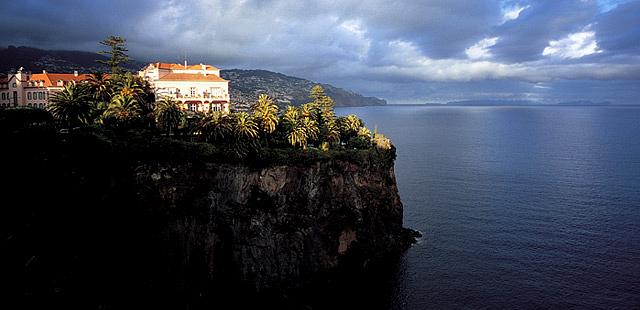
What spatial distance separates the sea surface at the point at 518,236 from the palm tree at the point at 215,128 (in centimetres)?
2614

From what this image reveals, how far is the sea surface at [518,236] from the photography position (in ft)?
186

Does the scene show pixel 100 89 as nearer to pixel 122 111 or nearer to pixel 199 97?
pixel 122 111

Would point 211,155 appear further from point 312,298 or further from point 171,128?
point 312,298

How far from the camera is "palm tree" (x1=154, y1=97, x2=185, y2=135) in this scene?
59250 mm

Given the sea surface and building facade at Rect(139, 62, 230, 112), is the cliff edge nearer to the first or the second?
the sea surface

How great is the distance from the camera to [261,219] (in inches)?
2277

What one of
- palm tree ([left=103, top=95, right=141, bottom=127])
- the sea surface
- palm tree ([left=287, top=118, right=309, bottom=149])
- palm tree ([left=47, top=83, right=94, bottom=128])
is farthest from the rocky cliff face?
palm tree ([left=47, top=83, right=94, bottom=128])

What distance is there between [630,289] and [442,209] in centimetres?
3722

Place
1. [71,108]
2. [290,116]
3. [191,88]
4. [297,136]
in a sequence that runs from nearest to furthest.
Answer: [71,108] → [297,136] → [290,116] → [191,88]

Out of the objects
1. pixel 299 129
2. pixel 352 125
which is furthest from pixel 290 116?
pixel 352 125

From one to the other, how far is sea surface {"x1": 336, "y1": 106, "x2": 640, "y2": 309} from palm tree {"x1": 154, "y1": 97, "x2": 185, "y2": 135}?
3245cm

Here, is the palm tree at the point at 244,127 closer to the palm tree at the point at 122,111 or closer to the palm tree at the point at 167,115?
the palm tree at the point at 167,115

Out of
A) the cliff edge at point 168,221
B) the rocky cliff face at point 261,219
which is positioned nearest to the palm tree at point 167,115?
the cliff edge at point 168,221

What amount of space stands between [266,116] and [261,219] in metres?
16.5
